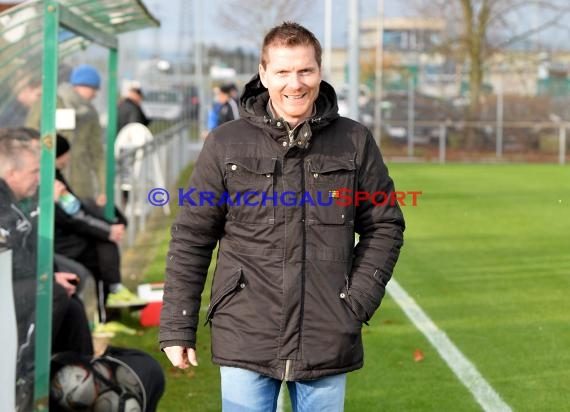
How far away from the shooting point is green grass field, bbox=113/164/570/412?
7.41 metres

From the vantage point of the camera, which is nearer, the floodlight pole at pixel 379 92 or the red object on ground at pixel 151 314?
the red object on ground at pixel 151 314

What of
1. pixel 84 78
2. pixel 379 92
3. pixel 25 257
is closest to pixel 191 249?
pixel 25 257

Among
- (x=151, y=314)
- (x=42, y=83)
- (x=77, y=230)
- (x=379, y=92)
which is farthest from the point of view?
(x=379, y=92)

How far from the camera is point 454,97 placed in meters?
40.8

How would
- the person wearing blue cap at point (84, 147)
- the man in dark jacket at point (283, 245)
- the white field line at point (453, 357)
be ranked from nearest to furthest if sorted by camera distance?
the man in dark jacket at point (283, 245) < the white field line at point (453, 357) < the person wearing blue cap at point (84, 147)

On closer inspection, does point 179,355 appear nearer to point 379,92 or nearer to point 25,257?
point 25,257

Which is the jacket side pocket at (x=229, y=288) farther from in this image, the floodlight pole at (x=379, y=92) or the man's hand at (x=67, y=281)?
the floodlight pole at (x=379, y=92)

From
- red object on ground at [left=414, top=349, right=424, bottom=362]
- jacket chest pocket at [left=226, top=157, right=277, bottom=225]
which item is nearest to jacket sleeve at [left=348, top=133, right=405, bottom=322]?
jacket chest pocket at [left=226, top=157, right=277, bottom=225]

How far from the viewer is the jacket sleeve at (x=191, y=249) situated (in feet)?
13.9

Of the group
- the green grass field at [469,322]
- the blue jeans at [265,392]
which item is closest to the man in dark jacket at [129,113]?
the green grass field at [469,322]

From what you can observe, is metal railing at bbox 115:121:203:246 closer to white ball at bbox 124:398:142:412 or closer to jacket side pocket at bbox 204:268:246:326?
white ball at bbox 124:398:142:412

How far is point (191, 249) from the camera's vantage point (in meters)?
4.27

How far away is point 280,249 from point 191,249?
0.32m

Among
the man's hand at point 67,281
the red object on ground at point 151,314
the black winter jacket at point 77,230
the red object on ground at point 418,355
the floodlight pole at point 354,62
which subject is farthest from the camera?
the floodlight pole at point 354,62
